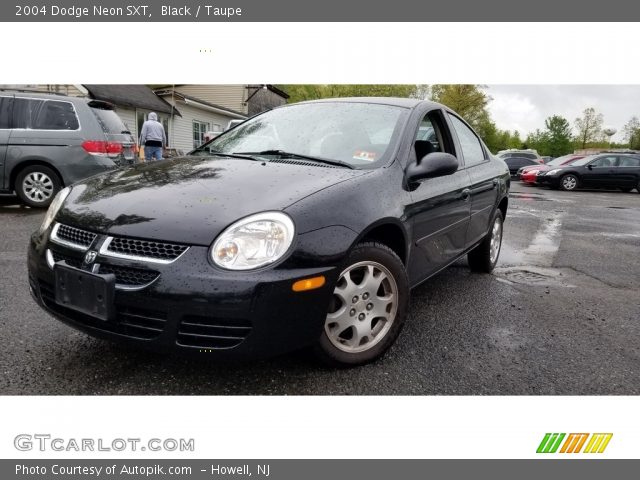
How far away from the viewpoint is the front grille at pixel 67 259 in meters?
2.25

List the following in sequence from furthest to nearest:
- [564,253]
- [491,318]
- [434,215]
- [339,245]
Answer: [564,253], [491,318], [434,215], [339,245]

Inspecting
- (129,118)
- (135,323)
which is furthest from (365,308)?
(129,118)

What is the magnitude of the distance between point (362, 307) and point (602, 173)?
60.0 feet

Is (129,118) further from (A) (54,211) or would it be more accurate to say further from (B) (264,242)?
(B) (264,242)

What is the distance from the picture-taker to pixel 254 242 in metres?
2.10

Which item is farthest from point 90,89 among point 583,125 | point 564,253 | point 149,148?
point 583,125

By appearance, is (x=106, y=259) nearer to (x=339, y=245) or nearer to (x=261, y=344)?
(x=261, y=344)

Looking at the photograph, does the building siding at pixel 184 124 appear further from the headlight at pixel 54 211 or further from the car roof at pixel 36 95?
the headlight at pixel 54 211

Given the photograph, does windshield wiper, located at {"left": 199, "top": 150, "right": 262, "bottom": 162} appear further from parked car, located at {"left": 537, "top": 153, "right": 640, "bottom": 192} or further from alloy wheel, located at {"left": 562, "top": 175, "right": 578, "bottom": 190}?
alloy wheel, located at {"left": 562, "top": 175, "right": 578, "bottom": 190}

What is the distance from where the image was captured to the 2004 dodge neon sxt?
80.7 inches

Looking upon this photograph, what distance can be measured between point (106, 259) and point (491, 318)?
265 cm

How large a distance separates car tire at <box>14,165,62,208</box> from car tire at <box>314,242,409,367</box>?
21.7ft

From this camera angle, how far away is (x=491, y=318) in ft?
11.5

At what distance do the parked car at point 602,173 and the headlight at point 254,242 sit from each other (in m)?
18.0
